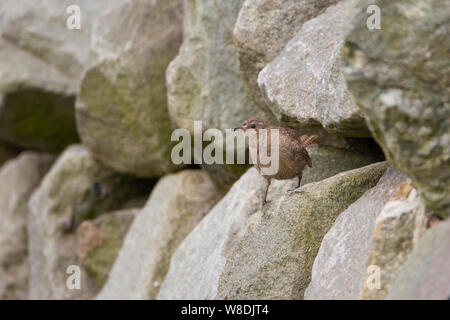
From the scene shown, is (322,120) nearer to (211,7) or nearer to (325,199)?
(325,199)

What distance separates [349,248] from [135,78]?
13.5 ft

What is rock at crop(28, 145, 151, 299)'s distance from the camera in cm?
864

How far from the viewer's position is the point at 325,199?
14.7 ft

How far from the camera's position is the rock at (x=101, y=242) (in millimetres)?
8203

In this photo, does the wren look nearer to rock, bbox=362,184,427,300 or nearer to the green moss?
rock, bbox=362,184,427,300

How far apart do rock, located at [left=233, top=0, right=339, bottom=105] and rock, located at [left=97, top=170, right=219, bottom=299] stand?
2086mm

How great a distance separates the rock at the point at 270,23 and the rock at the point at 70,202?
12.1 feet

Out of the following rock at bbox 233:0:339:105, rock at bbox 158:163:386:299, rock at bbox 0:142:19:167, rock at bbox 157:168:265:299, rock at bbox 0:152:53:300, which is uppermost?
rock at bbox 233:0:339:105

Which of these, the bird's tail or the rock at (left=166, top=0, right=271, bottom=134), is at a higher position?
the rock at (left=166, top=0, right=271, bottom=134)

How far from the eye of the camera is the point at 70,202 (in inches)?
345

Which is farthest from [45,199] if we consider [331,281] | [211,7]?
[331,281]

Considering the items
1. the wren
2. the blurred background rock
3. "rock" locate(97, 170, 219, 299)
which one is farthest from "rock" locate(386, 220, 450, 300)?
"rock" locate(97, 170, 219, 299)

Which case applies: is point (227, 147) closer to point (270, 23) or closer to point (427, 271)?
point (270, 23)
